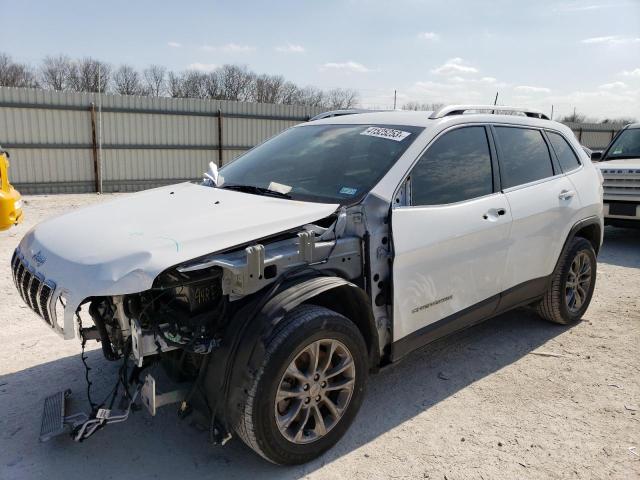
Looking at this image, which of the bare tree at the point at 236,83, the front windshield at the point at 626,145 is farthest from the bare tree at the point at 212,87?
the front windshield at the point at 626,145

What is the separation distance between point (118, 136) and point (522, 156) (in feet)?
43.6

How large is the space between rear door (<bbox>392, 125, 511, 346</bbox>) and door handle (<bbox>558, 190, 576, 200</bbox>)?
2.78 feet

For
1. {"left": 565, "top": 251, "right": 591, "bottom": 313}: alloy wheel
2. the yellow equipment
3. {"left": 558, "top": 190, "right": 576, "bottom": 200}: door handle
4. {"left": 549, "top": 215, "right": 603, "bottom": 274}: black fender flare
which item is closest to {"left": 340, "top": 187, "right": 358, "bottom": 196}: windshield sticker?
{"left": 558, "top": 190, "right": 576, "bottom": 200}: door handle

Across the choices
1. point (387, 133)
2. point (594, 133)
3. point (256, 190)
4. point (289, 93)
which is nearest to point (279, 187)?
point (256, 190)

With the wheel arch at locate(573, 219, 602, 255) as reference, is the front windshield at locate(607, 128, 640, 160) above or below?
above

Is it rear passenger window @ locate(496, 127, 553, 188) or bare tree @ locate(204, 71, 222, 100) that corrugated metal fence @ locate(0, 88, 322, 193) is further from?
bare tree @ locate(204, 71, 222, 100)

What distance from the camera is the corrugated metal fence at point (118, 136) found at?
13781 mm

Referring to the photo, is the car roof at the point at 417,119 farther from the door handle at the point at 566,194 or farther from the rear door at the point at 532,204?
the door handle at the point at 566,194

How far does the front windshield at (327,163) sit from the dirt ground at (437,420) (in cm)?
144

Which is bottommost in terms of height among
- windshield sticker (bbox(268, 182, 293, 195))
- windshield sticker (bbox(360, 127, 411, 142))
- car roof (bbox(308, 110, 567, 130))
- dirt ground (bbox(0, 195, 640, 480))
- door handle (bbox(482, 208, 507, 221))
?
dirt ground (bbox(0, 195, 640, 480))

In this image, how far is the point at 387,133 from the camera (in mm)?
3668

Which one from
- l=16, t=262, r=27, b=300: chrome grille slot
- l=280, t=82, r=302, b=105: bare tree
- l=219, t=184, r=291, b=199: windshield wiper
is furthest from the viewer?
l=280, t=82, r=302, b=105: bare tree

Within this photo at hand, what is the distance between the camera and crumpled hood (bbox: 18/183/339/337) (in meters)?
2.40

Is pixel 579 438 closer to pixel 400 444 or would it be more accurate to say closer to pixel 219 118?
pixel 400 444
